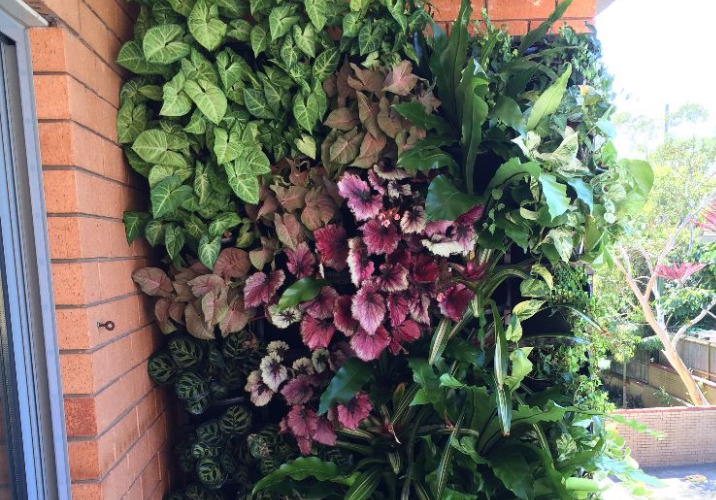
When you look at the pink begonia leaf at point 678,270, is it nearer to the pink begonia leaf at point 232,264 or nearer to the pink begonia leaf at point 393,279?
the pink begonia leaf at point 393,279

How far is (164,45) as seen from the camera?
136cm

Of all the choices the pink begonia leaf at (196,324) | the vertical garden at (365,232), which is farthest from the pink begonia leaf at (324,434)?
the pink begonia leaf at (196,324)

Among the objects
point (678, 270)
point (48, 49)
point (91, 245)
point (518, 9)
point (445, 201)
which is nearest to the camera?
point (48, 49)

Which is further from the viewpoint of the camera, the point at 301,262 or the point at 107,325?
the point at 301,262

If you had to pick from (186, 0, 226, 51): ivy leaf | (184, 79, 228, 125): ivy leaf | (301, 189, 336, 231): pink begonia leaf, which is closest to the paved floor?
(301, 189, 336, 231): pink begonia leaf

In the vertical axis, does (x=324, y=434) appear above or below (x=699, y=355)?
above

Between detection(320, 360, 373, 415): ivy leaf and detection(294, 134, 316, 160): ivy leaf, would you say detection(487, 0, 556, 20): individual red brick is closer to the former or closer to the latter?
detection(294, 134, 316, 160): ivy leaf

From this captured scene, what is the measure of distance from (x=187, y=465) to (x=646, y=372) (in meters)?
7.26

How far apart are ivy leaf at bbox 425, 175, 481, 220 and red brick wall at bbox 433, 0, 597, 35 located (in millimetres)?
728

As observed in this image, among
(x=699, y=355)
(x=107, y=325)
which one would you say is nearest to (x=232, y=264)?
(x=107, y=325)

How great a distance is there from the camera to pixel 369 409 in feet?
4.74

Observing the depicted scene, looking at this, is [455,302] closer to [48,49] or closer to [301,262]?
[301,262]

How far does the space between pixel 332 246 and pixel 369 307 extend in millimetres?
234

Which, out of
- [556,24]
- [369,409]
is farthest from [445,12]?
[369,409]
